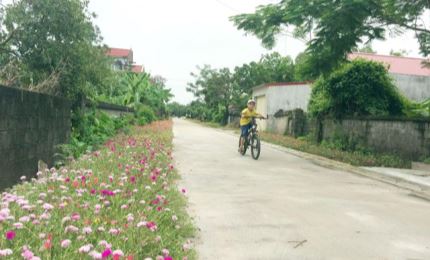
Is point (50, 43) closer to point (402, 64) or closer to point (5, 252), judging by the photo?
point (5, 252)

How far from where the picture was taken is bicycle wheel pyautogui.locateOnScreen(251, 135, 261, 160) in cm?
1224

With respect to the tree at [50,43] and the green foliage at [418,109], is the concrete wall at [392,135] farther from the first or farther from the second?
the tree at [50,43]

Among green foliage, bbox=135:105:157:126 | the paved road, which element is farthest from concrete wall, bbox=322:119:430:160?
green foliage, bbox=135:105:157:126

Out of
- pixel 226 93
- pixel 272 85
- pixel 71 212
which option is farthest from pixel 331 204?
pixel 226 93

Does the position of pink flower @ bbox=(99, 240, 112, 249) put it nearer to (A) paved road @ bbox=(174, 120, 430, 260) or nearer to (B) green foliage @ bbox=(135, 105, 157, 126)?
(A) paved road @ bbox=(174, 120, 430, 260)

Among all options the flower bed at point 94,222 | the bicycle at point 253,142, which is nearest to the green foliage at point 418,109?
the bicycle at point 253,142

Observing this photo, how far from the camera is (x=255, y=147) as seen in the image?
40.6 ft

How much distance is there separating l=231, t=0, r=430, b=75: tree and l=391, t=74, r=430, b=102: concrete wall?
437 inches

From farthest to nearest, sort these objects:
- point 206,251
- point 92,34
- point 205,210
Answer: point 92,34
point 205,210
point 206,251

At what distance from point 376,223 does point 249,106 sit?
8.08 meters

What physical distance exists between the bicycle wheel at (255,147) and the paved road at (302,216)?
101 inches

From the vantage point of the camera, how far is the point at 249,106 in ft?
43.2

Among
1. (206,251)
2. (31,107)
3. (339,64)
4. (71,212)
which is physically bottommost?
(206,251)

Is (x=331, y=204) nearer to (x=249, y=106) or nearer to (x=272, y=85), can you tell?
(x=249, y=106)
